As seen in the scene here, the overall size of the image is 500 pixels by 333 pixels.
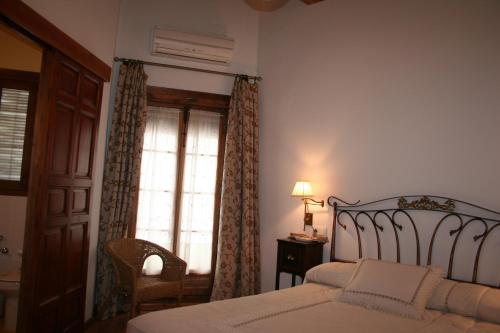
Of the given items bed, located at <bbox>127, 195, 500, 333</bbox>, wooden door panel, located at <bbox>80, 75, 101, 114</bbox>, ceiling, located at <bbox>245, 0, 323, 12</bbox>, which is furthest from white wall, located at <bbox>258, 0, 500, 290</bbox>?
wooden door panel, located at <bbox>80, 75, 101, 114</bbox>

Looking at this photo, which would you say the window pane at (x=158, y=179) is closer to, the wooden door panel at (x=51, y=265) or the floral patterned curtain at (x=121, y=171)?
the floral patterned curtain at (x=121, y=171)

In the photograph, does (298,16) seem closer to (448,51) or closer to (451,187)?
(448,51)

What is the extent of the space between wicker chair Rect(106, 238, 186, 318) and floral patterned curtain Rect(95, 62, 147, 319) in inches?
9.1

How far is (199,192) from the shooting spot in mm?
4258

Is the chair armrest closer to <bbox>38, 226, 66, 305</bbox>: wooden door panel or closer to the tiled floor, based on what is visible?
the tiled floor

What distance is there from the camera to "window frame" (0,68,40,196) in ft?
11.6

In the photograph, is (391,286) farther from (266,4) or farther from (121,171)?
(266,4)

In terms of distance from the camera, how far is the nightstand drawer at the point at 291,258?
358cm

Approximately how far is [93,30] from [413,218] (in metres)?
2.89

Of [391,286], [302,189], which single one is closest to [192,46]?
[302,189]

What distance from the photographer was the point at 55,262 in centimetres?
285

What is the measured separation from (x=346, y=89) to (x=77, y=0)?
2.30 m

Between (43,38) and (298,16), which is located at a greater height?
(298,16)

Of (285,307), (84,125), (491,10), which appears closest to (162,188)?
(84,125)
